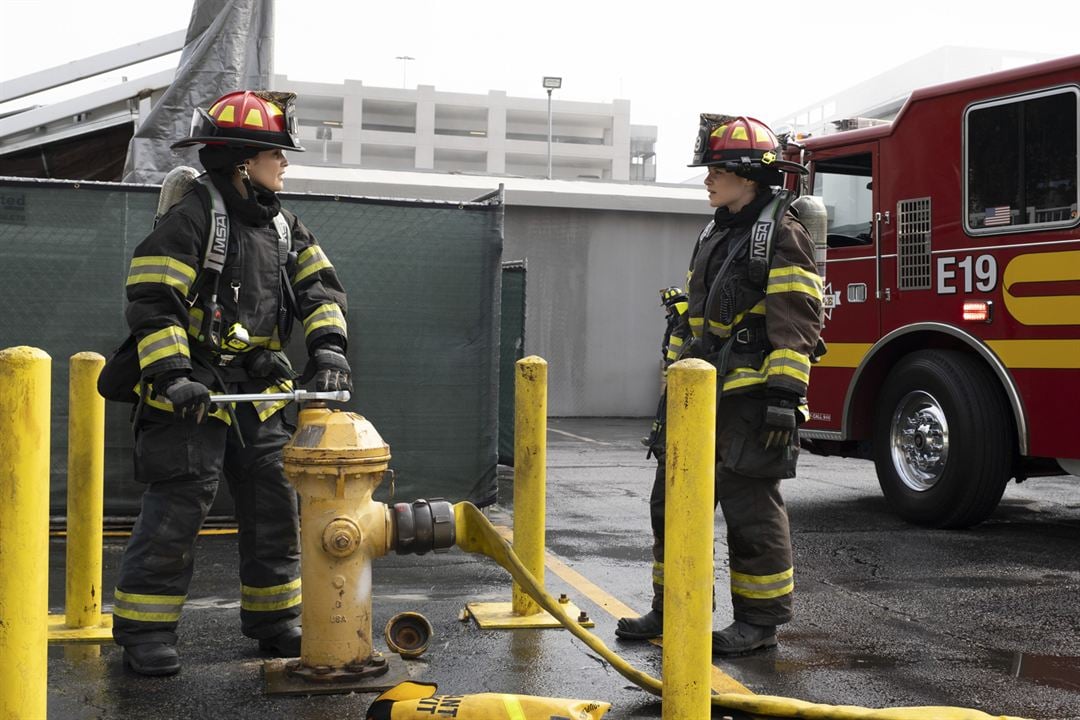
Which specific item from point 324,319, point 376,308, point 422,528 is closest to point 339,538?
point 422,528

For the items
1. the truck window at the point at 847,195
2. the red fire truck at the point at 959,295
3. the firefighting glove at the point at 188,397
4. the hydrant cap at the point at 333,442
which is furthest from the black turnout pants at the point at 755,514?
the truck window at the point at 847,195

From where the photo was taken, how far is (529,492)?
4652mm

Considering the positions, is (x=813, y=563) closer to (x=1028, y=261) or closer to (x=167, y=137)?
(x=1028, y=261)

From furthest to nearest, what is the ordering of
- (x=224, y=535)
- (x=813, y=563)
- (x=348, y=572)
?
(x=224, y=535) → (x=813, y=563) → (x=348, y=572)

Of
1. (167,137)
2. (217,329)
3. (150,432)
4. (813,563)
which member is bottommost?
(813,563)

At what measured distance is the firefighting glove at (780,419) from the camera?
168 inches

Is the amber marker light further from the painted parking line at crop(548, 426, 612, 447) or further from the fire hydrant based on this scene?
the painted parking line at crop(548, 426, 612, 447)

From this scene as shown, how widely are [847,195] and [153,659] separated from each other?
6.19 meters

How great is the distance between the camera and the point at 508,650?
4.36 metres

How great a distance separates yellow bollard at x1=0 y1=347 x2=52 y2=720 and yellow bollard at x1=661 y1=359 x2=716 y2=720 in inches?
64.0

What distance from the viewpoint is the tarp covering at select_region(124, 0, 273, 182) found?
7797mm

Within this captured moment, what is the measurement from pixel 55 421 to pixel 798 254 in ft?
14.6

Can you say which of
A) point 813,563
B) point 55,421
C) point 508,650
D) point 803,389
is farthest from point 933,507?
point 55,421

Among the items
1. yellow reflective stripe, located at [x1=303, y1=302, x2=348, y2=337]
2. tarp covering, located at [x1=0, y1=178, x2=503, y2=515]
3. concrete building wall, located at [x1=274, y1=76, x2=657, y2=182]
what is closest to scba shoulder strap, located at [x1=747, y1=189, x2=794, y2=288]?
yellow reflective stripe, located at [x1=303, y1=302, x2=348, y2=337]
